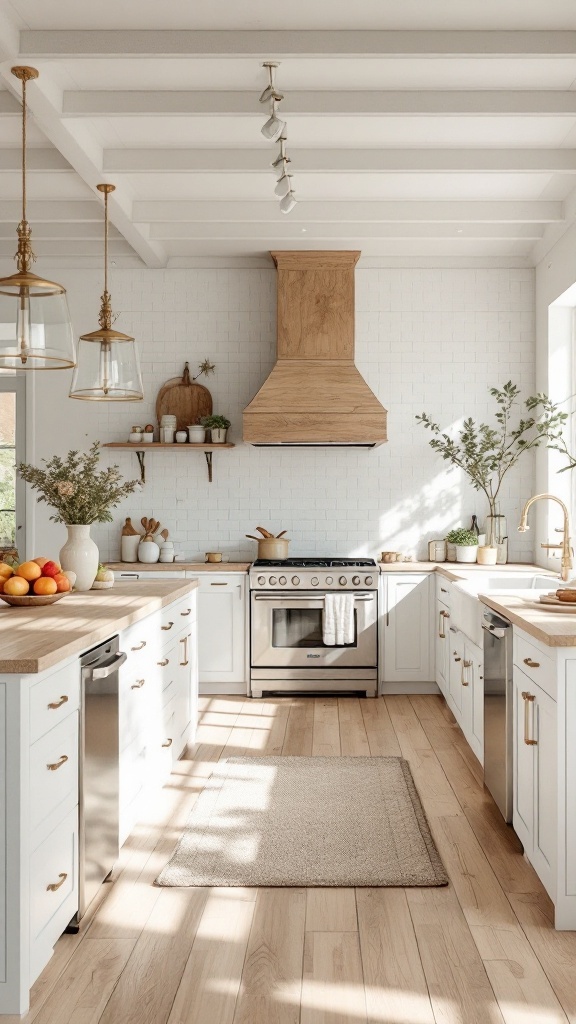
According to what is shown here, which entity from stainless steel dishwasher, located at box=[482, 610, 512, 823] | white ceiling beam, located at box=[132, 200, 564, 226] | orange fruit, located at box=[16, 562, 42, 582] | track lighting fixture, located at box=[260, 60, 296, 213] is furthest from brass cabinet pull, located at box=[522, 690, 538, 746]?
white ceiling beam, located at box=[132, 200, 564, 226]

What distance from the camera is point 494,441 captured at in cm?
661

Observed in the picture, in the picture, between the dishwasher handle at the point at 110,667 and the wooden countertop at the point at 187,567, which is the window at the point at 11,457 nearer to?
the wooden countertop at the point at 187,567

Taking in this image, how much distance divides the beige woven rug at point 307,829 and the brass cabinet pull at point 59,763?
0.85 metres

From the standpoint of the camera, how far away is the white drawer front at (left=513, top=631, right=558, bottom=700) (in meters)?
2.77

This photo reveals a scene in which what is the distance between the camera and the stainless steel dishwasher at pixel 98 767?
2752 millimetres

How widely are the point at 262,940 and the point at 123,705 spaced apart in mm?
1007

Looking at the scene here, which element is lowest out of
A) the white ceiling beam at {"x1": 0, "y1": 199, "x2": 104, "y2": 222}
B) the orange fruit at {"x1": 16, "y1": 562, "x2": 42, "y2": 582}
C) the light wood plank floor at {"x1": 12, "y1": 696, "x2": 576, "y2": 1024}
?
the light wood plank floor at {"x1": 12, "y1": 696, "x2": 576, "y2": 1024}

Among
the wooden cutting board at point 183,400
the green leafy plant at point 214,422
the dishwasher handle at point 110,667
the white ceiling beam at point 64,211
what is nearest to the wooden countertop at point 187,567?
the green leafy plant at point 214,422

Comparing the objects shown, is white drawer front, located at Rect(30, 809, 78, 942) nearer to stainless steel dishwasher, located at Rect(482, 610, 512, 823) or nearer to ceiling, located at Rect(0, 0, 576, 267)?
stainless steel dishwasher, located at Rect(482, 610, 512, 823)

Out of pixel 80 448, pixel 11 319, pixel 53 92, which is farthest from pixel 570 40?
pixel 80 448

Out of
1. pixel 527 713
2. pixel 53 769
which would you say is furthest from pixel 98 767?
pixel 527 713

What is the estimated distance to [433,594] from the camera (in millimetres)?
6188

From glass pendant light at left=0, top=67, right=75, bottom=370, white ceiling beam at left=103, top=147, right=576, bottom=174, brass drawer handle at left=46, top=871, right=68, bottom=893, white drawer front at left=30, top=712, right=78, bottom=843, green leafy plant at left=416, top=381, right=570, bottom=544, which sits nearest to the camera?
white drawer front at left=30, top=712, right=78, bottom=843

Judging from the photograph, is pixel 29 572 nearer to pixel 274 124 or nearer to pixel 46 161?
pixel 274 124
